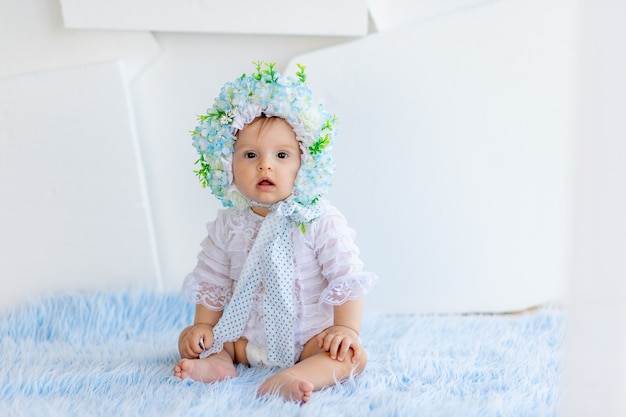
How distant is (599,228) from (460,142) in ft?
3.38

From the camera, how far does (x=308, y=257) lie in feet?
4.68

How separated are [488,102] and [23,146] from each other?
1078 mm

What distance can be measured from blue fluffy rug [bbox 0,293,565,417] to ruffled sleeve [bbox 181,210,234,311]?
133mm

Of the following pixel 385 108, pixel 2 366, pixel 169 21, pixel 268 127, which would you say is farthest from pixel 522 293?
pixel 2 366

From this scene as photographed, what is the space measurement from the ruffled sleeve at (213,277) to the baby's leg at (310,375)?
211mm

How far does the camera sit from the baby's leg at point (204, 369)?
1331mm

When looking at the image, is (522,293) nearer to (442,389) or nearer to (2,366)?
(442,389)

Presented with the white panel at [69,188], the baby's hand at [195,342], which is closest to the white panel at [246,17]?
the white panel at [69,188]

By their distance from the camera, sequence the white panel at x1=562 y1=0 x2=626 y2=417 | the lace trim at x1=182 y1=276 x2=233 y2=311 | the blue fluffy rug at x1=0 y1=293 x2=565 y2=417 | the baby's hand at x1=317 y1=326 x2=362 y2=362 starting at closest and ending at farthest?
the white panel at x1=562 y1=0 x2=626 y2=417
the blue fluffy rug at x1=0 y1=293 x2=565 y2=417
the baby's hand at x1=317 y1=326 x2=362 y2=362
the lace trim at x1=182 y1=276 x2=233 y2=311

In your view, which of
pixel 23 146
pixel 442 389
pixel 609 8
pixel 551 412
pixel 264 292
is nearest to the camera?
pixel 609 8

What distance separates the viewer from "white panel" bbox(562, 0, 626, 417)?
0.76 m

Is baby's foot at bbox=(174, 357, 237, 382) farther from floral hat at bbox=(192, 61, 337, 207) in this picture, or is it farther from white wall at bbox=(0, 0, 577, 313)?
white wall at bbox=(0, 0, 577, 313)

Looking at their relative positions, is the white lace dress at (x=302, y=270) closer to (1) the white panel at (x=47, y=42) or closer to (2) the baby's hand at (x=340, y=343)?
(2) the baby's hand at (x=340, y=343)

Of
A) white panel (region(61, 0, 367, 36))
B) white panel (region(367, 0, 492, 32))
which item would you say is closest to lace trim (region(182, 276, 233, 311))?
white panel (region(61, 0, 367, 36))
